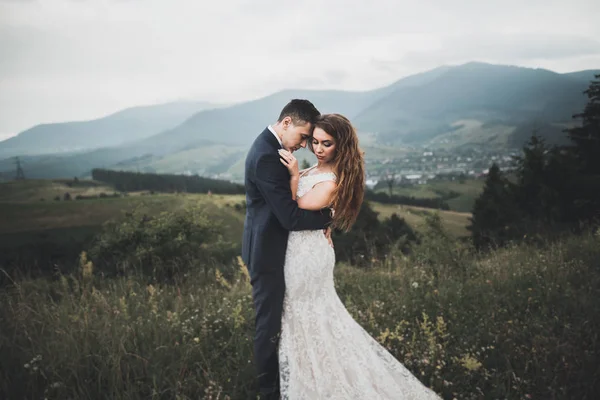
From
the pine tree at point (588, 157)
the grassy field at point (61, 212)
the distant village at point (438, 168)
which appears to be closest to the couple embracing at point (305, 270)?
the grassy field at point (61, 212)

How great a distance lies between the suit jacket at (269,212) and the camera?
9.32 feet

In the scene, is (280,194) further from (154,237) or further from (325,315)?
(154,237)

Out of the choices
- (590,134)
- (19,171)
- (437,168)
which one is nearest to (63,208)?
(19,171)

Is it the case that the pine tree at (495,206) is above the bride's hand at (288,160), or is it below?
below

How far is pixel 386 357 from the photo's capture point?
3.33 metres

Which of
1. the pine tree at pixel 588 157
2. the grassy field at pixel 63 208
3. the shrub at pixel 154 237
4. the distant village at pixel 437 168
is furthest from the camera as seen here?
the distant village at pixel 437 168

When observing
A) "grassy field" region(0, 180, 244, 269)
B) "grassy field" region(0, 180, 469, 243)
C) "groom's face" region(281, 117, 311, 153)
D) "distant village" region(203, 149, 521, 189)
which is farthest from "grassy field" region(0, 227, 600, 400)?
"distant village" region(203, 149, 521, 189)

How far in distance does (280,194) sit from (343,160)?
26.4 inches

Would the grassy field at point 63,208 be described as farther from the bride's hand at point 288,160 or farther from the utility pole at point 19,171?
the bride's hand at point 288,160

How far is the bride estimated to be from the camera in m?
3.05

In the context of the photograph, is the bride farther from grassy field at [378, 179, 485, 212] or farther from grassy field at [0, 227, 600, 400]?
grassy field at [378, 179, 485, 212]

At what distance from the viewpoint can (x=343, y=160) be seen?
3.08 meters

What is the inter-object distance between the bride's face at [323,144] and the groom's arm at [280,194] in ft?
1.24

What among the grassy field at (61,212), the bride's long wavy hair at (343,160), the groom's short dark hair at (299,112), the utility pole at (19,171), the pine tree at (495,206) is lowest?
the pine tree at (495,206)
